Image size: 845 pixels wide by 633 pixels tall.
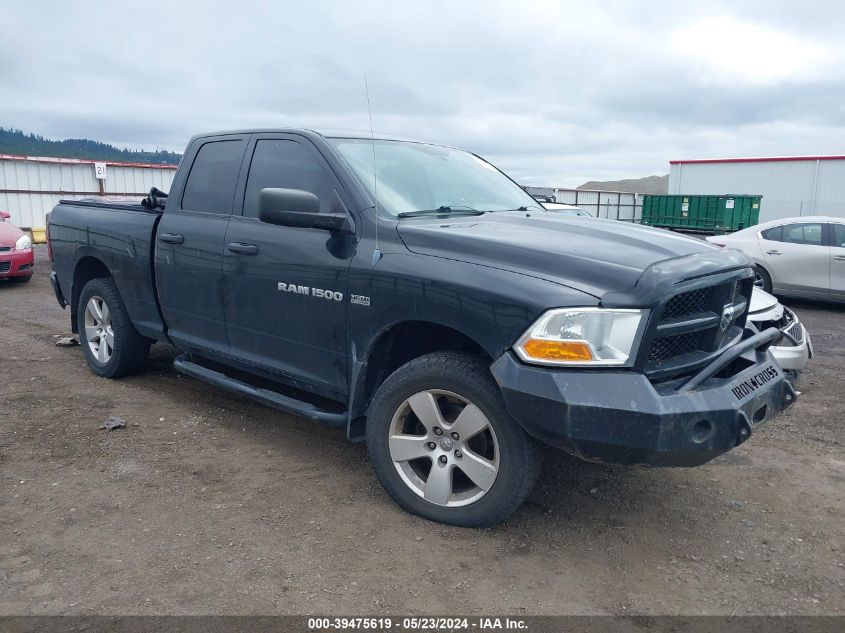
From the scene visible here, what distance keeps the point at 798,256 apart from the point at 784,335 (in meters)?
5.23

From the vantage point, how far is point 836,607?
2785 mm

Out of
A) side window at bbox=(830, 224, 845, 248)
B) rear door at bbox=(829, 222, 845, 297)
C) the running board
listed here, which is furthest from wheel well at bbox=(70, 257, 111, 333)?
side window at bbox=(830, 224, 845, 248)

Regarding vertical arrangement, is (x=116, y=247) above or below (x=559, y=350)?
above

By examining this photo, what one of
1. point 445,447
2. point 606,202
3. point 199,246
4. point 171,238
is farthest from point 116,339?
point 606,202

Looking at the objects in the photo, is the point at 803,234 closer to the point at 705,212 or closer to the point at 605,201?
the point at 705,212

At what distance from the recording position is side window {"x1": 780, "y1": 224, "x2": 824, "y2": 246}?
9.70 meters

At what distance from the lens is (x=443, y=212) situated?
385cm

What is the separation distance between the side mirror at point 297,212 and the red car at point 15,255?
9.54 m

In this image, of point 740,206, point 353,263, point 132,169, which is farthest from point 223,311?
point 740,206

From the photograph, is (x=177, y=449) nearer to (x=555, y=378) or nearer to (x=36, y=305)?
(x=555, y=378)

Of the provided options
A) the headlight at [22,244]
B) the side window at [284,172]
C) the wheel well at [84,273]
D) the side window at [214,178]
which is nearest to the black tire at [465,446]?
the side window at [284,172]

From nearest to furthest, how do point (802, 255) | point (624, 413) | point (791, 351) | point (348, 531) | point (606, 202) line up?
1. point (624, 413)
2. point (348, 531)
3. point (791, 351)
4. point (802, 255)
5. point (606, 202)

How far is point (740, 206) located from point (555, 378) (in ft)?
Answer: 87.5

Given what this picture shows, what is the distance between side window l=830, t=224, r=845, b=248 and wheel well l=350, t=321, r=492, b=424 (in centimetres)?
819
